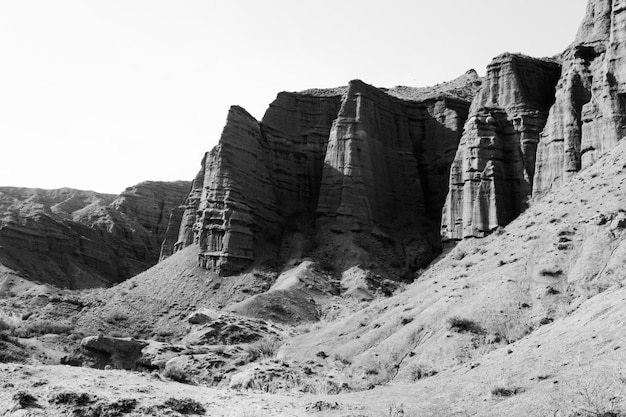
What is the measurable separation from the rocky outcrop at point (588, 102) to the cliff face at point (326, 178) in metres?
16.7

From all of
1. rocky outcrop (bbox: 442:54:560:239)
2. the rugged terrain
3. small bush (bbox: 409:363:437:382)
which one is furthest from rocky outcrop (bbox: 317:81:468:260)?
small bush (bbox: 409:363:437:382)

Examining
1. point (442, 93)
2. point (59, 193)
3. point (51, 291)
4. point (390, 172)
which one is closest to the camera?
point (51, 291)

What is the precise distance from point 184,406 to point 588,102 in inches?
2042

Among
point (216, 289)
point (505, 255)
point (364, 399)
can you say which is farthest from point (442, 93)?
point (364, 399)

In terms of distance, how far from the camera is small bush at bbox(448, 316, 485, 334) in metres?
29.7

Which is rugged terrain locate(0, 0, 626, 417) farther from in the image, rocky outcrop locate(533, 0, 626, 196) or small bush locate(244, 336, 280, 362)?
small bush locate(244, 336, 280, 362)

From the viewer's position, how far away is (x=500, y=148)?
64.7 meters

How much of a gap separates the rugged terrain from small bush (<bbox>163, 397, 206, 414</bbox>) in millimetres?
61

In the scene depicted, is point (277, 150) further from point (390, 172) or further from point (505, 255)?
point (505, 255)

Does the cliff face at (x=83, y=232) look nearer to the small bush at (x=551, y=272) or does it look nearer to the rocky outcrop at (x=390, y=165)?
the rocky outcrop at (x=390, y=165)

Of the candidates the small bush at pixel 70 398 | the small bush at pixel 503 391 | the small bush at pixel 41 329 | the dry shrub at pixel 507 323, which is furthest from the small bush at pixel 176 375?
the small bush at pixel 503 391

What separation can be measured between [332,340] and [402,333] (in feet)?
19.1

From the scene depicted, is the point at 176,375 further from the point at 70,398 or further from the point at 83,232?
the point at 83,232

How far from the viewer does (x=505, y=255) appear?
40.3 meters
